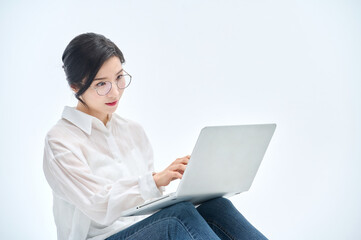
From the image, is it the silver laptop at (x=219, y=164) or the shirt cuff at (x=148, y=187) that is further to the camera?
the shirt cuff at (x=148, y=187)

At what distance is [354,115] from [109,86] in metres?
2.22

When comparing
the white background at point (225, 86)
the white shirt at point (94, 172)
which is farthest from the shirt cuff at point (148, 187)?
the white background at point (225, 86)

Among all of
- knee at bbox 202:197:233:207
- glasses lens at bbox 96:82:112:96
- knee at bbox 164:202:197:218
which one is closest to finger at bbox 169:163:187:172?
knee at bbox 164:202:197:218

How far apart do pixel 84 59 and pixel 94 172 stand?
1.27ft

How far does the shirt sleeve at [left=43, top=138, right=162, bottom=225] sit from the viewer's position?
1.48 m

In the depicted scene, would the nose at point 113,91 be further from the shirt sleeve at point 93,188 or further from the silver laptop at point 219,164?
the silver laptop at point 219,164

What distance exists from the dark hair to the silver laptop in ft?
1.60

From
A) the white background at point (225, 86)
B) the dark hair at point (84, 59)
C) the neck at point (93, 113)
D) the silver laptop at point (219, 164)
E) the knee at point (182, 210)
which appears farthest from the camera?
the white background at point (225, 86)

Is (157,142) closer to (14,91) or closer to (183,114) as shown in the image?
(183,114)

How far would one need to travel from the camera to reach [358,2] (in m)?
3.41

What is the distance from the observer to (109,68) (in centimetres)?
167

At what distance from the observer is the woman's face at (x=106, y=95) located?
1.67m

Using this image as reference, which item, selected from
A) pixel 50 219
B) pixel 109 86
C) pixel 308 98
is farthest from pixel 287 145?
pixel 109 86

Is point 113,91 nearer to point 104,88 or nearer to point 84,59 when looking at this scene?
point 104,88
